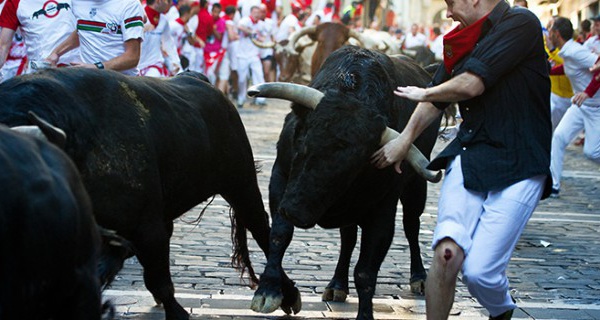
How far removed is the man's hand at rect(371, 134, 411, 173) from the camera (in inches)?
228

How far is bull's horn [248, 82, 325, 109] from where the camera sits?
20.0 ft

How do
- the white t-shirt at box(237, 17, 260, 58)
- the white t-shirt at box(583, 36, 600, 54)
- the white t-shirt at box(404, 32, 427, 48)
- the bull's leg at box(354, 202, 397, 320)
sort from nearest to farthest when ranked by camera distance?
the bull's leg at box(354, 202, 397, 320)
the white t-shirt at box(583, 36, 600, 54)
the white t-shirt at box(237, 17, 260, 58)
the white t-shirt at box(404, 32, 427, 48)

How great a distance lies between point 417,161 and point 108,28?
345 cm

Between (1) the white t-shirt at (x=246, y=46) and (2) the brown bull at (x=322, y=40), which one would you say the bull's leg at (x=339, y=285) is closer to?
(2) the brown bull at (x=322, y=40)

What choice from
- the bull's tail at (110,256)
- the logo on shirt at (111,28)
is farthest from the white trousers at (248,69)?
the bull's tail at (110,256)

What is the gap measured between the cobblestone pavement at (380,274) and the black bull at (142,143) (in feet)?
1.99

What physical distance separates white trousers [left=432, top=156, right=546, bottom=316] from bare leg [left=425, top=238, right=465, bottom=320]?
3 cm

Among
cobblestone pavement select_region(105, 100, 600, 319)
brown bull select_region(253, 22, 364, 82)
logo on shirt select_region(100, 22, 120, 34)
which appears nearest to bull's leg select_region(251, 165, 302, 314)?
cobblestone pavement select_region(105, 100, 600, 319)

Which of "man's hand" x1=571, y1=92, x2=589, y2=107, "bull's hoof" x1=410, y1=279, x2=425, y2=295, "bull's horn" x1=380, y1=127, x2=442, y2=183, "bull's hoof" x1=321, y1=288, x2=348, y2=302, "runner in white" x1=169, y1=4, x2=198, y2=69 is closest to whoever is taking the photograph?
"bull's horn" x1=380, y1=127, x2=442, y2=183

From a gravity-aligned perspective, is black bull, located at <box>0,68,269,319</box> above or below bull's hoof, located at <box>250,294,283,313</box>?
above

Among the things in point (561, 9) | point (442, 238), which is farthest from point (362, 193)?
point (561, 9)

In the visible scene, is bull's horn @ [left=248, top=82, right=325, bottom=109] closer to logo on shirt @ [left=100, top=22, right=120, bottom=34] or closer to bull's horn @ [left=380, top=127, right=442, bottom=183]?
bull's horn @ [left=380, top=127, right=442, bottom=183]

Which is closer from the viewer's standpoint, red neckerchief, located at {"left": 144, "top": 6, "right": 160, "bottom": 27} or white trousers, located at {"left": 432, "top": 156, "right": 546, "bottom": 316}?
white trousers, located at {"left": 432, "top": 156, "right": 546, "bottom": 316}

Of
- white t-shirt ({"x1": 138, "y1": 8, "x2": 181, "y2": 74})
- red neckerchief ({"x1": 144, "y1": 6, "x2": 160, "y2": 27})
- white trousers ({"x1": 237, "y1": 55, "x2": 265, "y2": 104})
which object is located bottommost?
white trousers ({"x1": 237, "y1": 55, "x2": 265, "y2": 104})
